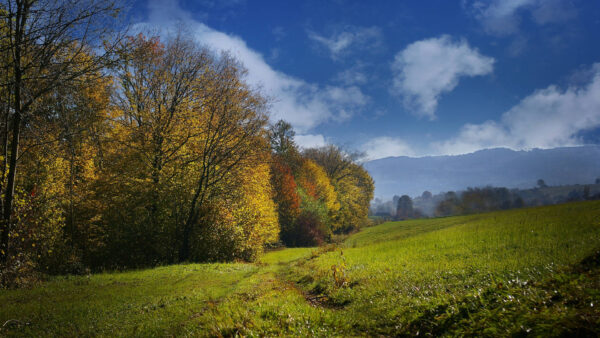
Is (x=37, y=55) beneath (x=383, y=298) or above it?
above

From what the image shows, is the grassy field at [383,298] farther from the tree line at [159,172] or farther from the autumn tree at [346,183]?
the autumn tree at [346,183]

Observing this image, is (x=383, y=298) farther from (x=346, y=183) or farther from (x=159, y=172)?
(x=346, y=183)

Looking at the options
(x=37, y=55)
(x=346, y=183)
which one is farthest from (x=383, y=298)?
(x=346, y=183)

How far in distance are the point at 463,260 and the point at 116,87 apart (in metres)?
29.4

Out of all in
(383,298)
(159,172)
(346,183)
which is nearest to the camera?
(383,298)

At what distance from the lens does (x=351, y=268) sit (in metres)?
14.5

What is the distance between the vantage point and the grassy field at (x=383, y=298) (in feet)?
17.8

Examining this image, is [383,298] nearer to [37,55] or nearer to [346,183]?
[37,55]

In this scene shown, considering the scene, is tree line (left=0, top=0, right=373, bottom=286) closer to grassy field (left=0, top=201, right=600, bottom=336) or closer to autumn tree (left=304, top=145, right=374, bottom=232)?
grassy field (left=0, top=201, right=600, bottom=336)

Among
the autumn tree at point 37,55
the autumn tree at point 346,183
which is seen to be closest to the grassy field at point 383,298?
the autumn tree at point 37,55

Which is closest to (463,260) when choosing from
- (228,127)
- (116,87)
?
(228,127)

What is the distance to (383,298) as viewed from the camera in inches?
347

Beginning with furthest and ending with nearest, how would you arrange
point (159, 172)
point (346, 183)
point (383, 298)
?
point (346, 183)
point (159, 172)
point (383, 298)

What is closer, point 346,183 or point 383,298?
point 383,298
